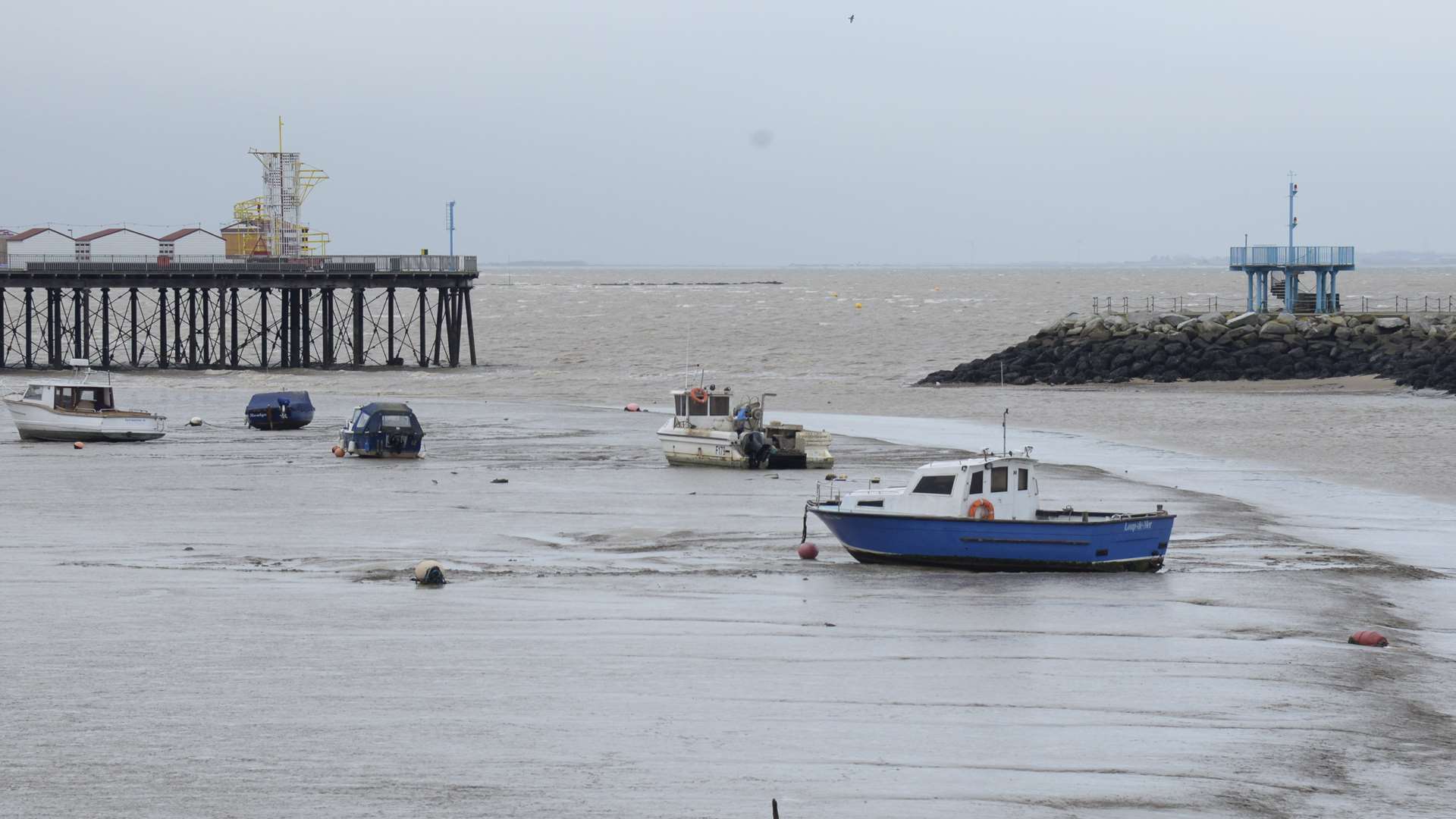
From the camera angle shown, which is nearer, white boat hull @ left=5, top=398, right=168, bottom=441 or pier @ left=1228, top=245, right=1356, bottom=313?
white boat hull @ left=5, top=398, right=168, bottom=441

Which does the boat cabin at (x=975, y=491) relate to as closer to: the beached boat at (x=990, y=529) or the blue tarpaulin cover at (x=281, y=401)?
the beached boat at (x=990, y=529)

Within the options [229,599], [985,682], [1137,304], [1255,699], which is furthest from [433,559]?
[1137,304]

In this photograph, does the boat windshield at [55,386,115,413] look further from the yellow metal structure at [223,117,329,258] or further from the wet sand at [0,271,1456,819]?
the yellow metal structure at [223,117,329,258]

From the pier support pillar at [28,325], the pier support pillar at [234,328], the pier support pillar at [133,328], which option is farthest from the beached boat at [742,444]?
the pier support pillar at [28,325]

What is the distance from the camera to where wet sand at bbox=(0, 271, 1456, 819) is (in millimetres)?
14328

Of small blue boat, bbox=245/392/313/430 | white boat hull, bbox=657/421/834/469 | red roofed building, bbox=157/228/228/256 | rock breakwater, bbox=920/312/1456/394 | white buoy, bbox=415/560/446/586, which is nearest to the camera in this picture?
white buoy, bbox=415/560/446/586

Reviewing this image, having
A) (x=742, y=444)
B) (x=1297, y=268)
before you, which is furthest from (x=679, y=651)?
(x=1297, y=268)

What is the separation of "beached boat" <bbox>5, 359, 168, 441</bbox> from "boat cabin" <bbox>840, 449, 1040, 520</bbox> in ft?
94.8

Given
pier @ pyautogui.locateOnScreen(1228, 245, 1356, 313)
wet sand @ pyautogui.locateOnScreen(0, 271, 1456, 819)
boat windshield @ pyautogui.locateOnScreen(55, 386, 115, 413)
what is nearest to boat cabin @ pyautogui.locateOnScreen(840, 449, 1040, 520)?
wet sand @ pyautogui.locateOnScreen(0, 271, 1456, 819)

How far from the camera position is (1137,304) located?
493 feet

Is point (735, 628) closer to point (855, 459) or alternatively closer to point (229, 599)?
point (229, 599)

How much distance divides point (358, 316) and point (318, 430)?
31.2m

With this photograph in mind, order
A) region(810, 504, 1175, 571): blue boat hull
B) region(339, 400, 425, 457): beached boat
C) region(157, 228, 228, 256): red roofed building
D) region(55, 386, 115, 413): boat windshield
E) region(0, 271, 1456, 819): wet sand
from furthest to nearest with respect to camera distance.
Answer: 1. region(157, 228, 228, 256): red roofed building
2. region(55, 386, 115, 413): boat windshield
3. region(339, 400, 425, 457): beached boat
4. region(810, 504, 1175, 571): blue boat hull
5. region(0, 271, 1456, 819): wet sand

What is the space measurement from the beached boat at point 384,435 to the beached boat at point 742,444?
6.58 m
